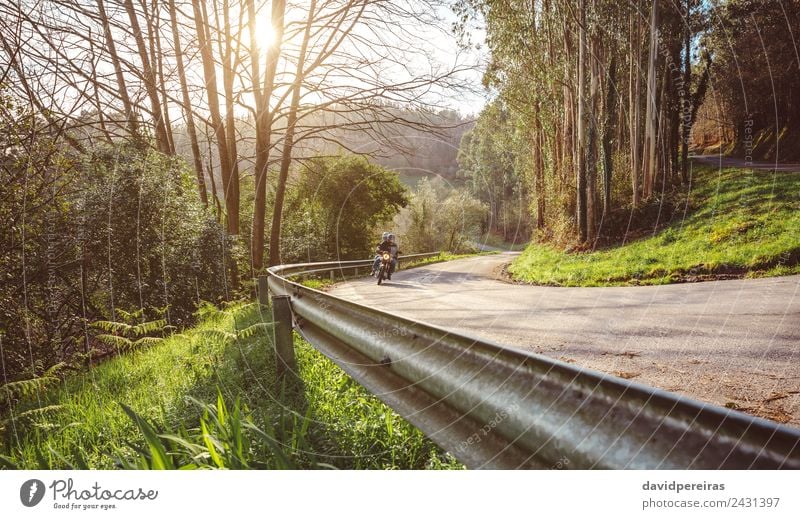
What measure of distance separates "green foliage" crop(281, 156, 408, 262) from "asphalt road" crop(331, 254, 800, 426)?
132cm

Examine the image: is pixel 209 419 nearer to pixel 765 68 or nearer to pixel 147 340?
pixel 147 340

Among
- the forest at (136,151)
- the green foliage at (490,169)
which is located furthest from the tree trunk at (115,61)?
the green foliage at (490,169)

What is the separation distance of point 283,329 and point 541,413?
221cm

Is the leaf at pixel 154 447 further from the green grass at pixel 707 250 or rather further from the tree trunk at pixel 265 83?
the green grass at pixel 707 250

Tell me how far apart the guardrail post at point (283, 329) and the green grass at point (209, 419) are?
197mm

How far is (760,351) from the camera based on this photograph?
115 inches

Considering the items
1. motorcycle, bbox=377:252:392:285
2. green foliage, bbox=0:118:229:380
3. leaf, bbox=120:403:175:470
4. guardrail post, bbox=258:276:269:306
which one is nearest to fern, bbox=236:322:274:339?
green foliage, bbox=0:118:229:380

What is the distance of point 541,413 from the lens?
0.88m

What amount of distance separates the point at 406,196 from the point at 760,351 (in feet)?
11.1

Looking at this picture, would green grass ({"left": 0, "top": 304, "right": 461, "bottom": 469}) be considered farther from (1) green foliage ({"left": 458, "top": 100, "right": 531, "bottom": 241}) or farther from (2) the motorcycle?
(2) the motorcycle

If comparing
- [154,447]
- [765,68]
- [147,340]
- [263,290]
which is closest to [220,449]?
[154,447]

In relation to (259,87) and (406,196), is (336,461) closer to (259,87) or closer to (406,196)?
(259,87)
